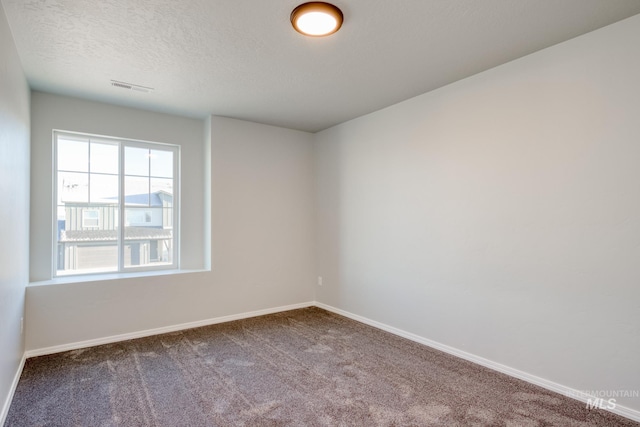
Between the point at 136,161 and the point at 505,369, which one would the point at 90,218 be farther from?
the point at 505,369

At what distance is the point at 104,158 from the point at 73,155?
292mm

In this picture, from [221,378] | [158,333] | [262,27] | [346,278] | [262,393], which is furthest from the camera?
[346,278]

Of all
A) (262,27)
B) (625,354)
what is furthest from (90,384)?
(625,354)

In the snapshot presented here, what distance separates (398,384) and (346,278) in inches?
76.3

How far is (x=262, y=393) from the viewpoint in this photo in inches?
98.3

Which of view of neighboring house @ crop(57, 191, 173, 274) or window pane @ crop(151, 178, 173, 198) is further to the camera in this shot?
window pane @ crop(151, 178, 173, 198)

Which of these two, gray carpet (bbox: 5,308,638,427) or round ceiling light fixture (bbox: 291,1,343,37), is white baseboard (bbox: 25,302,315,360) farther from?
round ceiling light fixture (bbox: 291,1,343,37)

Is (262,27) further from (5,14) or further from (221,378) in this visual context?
(221,378)

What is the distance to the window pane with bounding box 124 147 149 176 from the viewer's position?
4.06m

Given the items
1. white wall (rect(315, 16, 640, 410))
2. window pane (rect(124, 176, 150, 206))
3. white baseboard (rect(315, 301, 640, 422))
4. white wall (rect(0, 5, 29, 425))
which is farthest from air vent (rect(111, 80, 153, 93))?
white baseboard (rect(315, 301, 640, 422))

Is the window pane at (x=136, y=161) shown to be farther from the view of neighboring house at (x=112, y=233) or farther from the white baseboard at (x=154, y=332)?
the white baseboard at (x=154, y=332)

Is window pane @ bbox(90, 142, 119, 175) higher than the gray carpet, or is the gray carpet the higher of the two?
window pane @ bbox(90, 142, 119, 175)

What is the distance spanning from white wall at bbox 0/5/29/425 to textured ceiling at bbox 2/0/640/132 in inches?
11.5

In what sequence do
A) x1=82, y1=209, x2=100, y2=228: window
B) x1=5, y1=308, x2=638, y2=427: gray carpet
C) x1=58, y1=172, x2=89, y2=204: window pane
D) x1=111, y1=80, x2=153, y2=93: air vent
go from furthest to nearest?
x1=82, y1=209, x2=100, y2=228: window, x1=58, y1=172, x2=89, y2=204: window pane, x1=111, y1=80, x2=153, y2=93: air vent, x1=5, y1=308, x2=638, y2=427: gray carpet
